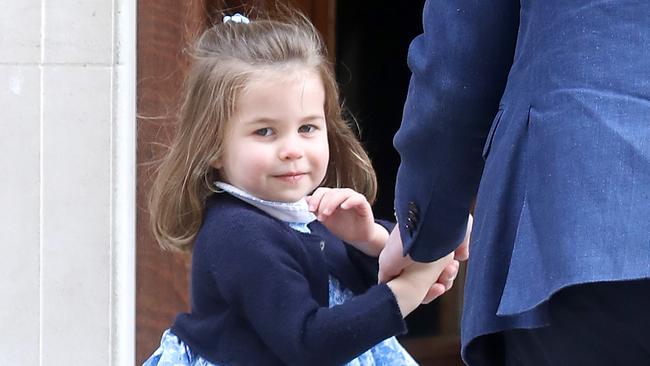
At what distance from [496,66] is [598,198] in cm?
32

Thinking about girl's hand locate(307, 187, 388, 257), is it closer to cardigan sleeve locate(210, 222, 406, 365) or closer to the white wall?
cardigan sleeve locate(210, 222, 406, 365)

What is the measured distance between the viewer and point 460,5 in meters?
1.97

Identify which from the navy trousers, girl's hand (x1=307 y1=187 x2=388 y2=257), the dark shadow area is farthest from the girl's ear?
the dark shadow area

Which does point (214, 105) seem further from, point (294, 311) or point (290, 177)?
point (294, 311)

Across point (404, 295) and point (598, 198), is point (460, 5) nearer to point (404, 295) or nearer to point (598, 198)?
point (598, 198)

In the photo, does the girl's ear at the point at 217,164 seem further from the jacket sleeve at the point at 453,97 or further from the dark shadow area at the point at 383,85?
the dark shadow area at the point at 383,85

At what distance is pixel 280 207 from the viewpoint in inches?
104

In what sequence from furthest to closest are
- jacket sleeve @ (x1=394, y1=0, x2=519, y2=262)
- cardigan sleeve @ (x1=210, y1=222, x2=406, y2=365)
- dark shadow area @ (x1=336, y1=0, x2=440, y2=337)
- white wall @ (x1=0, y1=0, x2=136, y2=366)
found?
1. dark shadow area @ (x1=336, y1=0, x2=440, y2=337)
2. white wall @ (x1=0, y1=0, x2=136, y2=366)
3. cardigan sleeve @ (x1=210, y1=222, x2=406, y2=365)
4. jacket sleeve @ (x1=394, y1=0, x2=519, y2=262)

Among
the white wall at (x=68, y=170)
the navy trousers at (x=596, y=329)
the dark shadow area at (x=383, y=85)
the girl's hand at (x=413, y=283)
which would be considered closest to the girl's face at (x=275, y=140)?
the girl's hand at (x=413, y=283)

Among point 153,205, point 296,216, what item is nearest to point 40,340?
point 153,205

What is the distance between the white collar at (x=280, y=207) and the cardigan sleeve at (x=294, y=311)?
0.37 ft

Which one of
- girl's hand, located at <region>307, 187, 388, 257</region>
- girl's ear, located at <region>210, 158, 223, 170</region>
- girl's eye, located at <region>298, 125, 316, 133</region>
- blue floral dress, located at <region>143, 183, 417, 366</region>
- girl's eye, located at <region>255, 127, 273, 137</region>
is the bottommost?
blue floral dress, located at <region>143, 183, 417, 366</region>

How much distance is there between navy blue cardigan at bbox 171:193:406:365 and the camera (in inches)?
96.0

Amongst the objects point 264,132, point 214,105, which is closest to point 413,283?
point 264,132
